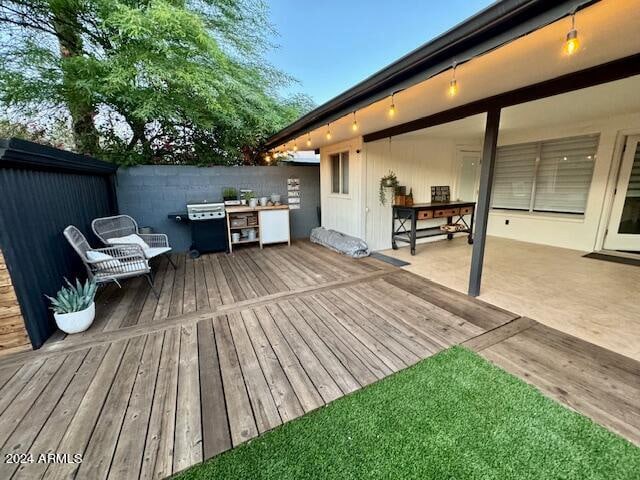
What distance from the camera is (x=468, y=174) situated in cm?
625

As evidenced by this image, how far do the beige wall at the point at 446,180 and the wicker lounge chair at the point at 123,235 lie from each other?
3.44m

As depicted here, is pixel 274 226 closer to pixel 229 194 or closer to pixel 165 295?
pixel 229 194

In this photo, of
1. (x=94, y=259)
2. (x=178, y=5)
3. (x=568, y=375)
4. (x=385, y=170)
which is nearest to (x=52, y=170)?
(x=94, y=259)

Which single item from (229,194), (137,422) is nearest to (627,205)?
(137,422)

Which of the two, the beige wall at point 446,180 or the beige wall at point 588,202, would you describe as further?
the beige wall at point 446,180

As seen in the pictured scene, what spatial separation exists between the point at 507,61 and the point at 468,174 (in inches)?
188

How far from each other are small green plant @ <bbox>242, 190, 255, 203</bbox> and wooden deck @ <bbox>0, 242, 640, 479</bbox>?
2.59 metres

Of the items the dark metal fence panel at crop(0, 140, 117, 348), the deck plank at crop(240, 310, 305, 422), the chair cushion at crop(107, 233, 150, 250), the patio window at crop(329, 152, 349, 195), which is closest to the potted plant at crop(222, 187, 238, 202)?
the chair cushion at crop(107, 233, 150, 250)

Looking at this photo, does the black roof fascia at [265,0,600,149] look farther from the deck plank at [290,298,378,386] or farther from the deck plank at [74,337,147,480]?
the deck plank at [74,337,147,480]

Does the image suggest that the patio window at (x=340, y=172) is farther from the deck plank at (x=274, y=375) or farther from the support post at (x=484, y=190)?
the deck plank at (x=274, y=375)

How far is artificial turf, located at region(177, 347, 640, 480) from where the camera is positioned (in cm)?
127

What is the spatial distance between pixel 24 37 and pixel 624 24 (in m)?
7.13

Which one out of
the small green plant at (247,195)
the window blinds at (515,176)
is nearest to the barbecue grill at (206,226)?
the small green plant at (247,195)

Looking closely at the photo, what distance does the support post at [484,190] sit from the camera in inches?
113
